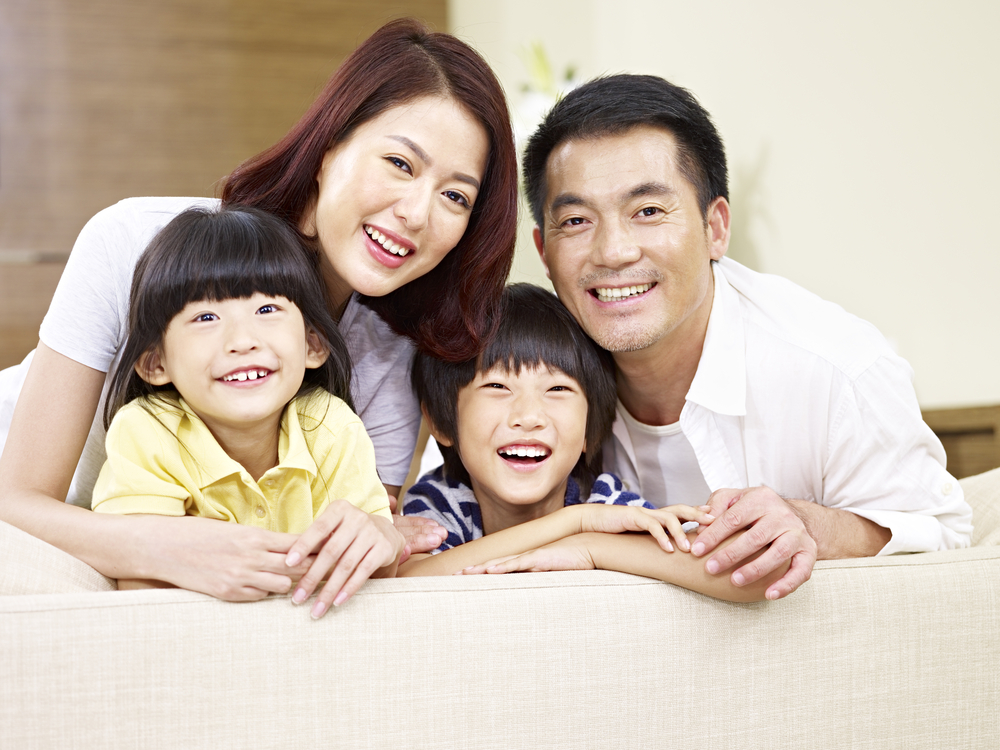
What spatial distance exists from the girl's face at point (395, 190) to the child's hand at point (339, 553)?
1.71 ft

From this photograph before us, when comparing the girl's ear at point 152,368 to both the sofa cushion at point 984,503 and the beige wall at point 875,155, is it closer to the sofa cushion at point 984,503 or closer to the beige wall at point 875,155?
the sofa cushion at point 984,503

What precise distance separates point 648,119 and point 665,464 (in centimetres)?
67

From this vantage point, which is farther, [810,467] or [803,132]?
[803,132]

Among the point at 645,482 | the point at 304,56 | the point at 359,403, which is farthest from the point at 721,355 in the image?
the point at 304,56

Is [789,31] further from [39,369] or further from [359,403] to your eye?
[39,369]

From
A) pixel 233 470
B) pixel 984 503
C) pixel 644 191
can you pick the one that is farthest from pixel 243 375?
pixel 984 503

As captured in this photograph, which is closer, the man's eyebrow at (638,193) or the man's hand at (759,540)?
the man's hand at (759,540)

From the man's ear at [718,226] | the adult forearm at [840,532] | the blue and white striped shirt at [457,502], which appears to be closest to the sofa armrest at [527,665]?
the adult forearm at [840,532]

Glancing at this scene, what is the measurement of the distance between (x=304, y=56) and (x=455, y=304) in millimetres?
2712

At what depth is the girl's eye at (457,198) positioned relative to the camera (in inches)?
57.6

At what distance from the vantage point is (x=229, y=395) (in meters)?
1.15

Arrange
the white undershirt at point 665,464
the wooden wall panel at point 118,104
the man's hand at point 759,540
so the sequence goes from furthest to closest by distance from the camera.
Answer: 1. the wooden wall panel at point 118,104
2. the white undershirt at point 665,464
3. the man's hand at point 759,540

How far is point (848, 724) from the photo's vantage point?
1049mm

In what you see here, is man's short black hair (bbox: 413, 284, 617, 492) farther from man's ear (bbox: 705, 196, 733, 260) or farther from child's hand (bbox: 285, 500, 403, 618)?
child's hand (bbox: 285, 500, 403, 618)
